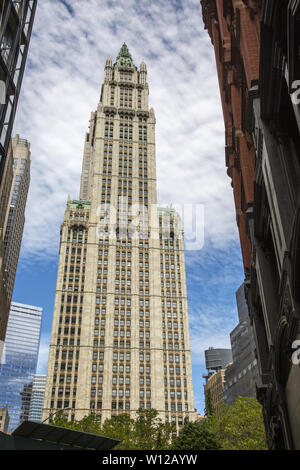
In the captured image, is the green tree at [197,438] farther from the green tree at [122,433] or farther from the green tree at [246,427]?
the green tree at [122,433]

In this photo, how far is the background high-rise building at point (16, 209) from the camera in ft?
495

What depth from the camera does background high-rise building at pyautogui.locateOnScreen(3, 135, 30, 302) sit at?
15100cm

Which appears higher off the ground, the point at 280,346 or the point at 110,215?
the point at 110,215

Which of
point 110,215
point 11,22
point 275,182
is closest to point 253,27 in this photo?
point 275,182

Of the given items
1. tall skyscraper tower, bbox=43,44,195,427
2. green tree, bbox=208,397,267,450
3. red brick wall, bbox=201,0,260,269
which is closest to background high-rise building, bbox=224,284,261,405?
tall skyscraper tower, bbox=43,44,195,427

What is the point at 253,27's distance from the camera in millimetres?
18750

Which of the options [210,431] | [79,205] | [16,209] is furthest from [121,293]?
[16,209]

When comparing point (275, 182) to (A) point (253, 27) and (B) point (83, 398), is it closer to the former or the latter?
(A) point (253, 27)

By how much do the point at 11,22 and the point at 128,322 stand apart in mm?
74540

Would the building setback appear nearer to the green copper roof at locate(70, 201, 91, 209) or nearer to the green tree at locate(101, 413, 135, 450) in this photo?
the green tree at locate(101, 413, 135, 450)

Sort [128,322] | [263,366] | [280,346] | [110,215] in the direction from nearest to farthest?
1. [280,346]
2. [263,366]
3. [128,322]
4. [110,215]

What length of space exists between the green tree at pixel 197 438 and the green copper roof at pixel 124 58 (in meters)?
116

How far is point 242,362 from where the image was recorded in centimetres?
9612

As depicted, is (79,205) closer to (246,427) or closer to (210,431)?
(210,431)
